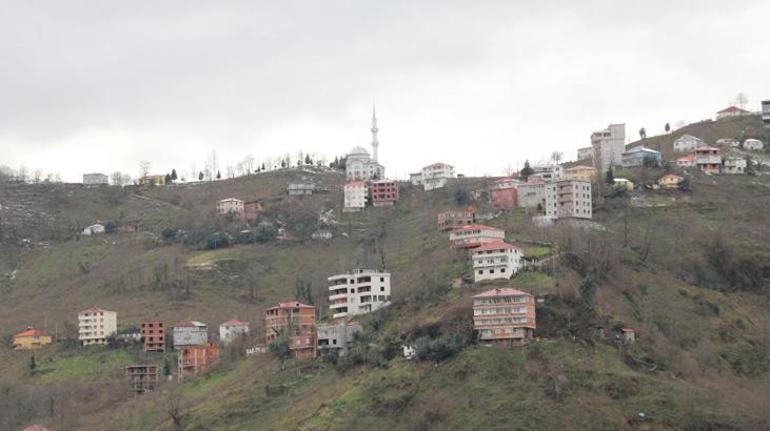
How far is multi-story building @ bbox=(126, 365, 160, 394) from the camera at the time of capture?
9781 centimetres

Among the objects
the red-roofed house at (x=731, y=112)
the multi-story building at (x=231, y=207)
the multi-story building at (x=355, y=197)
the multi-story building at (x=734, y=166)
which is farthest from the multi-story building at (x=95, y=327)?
the red-roofed house at (x=731, y=112)

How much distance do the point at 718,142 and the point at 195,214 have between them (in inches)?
2012

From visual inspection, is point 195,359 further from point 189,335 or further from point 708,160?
point 708,160

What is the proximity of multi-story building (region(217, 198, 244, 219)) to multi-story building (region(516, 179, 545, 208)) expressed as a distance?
3240cm

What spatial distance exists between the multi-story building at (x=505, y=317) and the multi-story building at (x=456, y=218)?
30.2 metres

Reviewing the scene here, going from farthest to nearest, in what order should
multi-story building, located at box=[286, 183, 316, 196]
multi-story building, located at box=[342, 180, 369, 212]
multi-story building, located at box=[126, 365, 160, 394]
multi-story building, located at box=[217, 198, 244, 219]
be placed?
1. multi-story building, located at box=[286, 183, 316, 196]
2. multi-story building, located at box=[217, 198, 244, 219]
3. multi-story building, located at box=[342, 180, 369, 212]
4. multi-story building, located at box=[126, 365, 160, 394]

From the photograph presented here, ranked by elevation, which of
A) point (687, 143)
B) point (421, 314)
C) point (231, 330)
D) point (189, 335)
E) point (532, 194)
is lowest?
point (189, 335)

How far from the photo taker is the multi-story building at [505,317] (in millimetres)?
79625

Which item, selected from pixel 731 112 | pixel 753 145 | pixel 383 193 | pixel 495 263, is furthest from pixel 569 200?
pixel 731 112

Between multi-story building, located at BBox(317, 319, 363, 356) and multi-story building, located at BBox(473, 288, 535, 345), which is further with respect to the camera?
multi-story building, located at BBox(317, 319, 363, 356)

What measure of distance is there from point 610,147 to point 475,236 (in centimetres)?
3311

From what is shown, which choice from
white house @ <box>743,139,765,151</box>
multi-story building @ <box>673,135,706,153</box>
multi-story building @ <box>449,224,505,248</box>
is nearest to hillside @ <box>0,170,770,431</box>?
multi-story building @ <box>449,224,505,248</box>

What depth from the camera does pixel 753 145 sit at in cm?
13312

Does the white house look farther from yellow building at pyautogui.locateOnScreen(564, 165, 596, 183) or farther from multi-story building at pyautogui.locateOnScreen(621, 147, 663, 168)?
yellow building at pyautogui.locateOnScreen(564, 165, 596, 183)
